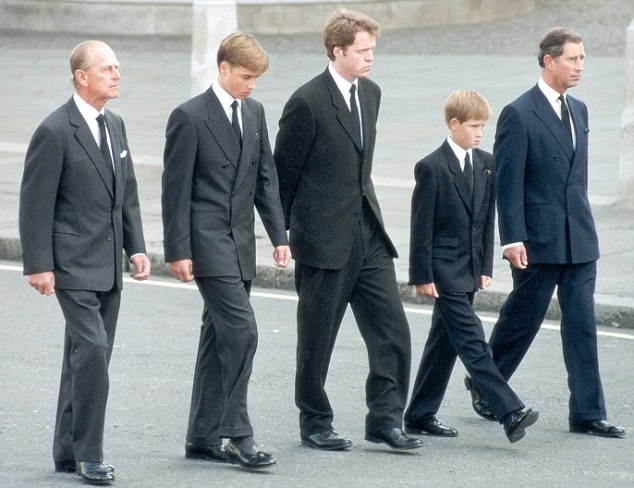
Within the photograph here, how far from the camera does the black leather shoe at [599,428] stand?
6.63 m

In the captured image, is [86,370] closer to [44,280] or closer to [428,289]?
[44,280]

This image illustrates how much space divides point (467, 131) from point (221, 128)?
3.69 ft

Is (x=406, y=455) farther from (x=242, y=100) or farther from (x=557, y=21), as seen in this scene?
(x=557, y=21)

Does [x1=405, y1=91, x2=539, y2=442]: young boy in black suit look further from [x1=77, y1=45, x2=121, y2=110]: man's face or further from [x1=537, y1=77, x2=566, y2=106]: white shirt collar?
[x1=77, y1=45, x2=121, y2=110]: man's face

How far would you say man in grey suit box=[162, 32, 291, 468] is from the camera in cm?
598

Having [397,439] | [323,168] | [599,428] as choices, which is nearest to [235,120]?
[323,168]

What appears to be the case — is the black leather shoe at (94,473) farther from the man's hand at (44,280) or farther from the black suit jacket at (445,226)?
the black suit jacket at (445,226)

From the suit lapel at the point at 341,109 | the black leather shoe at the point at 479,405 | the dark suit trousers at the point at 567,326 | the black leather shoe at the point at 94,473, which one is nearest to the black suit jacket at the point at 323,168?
the suit lapel at the point at 341,109

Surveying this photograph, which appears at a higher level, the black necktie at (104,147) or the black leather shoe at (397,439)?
the black necktie at (104,147)

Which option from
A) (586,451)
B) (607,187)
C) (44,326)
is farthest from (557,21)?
(586,451)

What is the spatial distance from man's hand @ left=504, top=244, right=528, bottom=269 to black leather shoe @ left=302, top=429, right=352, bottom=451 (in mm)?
1094

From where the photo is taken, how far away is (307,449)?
6.38m

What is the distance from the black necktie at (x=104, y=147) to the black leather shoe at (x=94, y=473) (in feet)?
3.67

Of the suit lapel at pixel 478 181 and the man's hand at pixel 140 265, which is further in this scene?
the suit lapel at pixel 478 181
